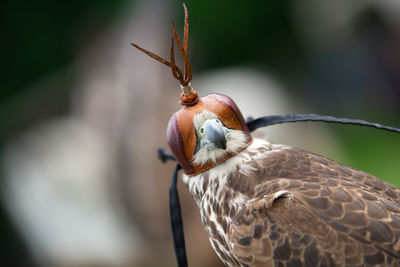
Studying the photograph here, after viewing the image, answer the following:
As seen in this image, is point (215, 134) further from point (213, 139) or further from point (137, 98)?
point (137, 98)

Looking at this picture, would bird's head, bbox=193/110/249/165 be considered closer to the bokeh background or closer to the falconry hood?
the falconry hood

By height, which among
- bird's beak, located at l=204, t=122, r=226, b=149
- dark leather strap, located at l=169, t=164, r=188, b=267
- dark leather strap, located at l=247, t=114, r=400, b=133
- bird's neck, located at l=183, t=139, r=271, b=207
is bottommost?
dark leather strap, located at l=169, t=164, r=188, b=267

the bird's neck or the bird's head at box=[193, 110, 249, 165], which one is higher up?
the bird's head at box=[193, 110, 249, 165]

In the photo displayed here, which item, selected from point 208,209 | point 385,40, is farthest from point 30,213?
point 385,40

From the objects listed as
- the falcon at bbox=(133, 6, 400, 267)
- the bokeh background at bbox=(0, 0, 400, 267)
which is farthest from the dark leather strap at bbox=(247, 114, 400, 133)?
the bokeh background at bbox=(0, 0, 400, 267)

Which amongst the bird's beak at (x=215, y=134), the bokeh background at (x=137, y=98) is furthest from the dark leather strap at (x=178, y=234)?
the bokeh background at (x=137, y=98)

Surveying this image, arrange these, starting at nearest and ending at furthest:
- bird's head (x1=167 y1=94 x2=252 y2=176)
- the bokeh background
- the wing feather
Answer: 1. the wing feather
2. bird's head (x1=167 y1=94 x2=252 y2=176)
3. the bokeh background
